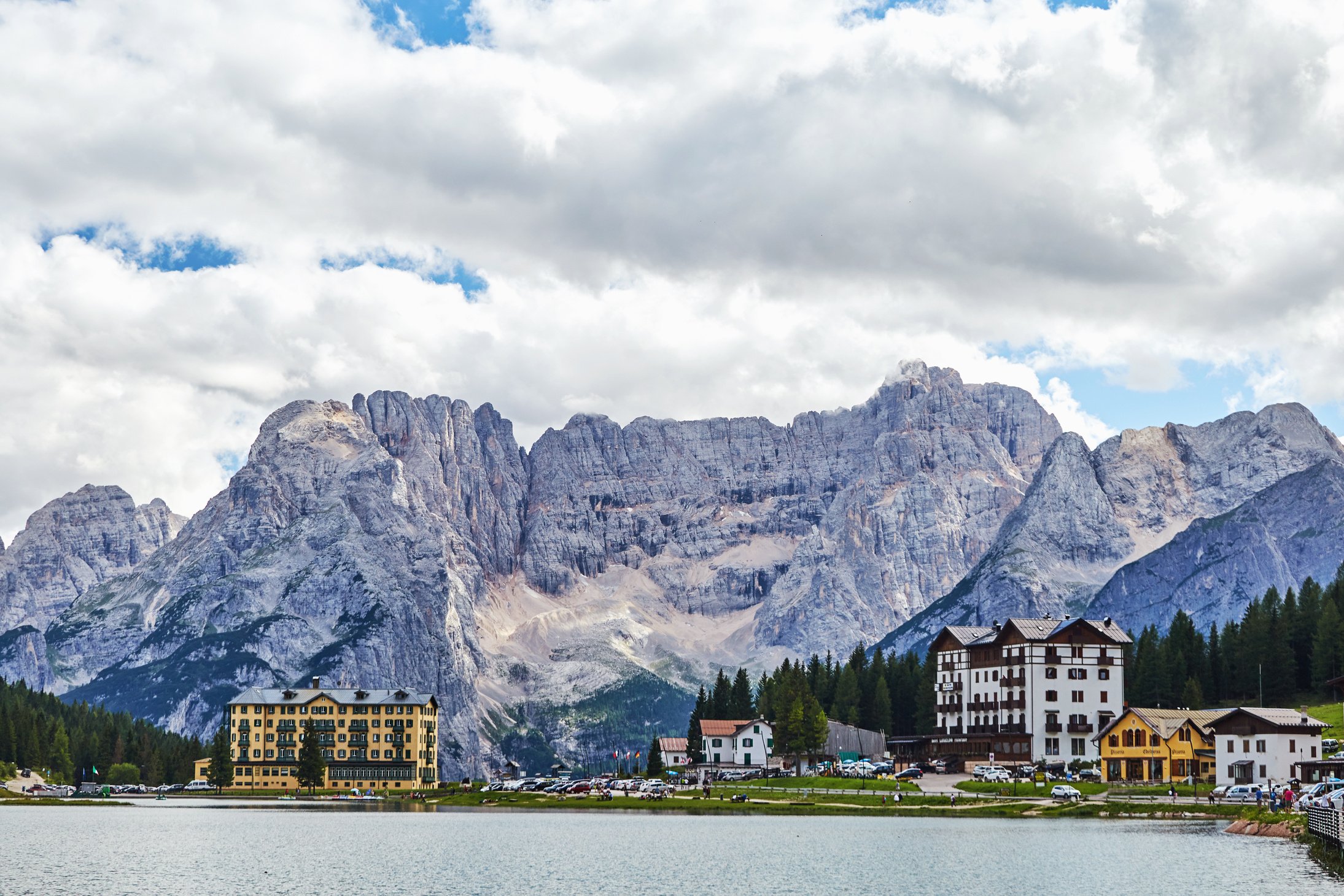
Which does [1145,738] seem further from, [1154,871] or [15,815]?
[15,815]

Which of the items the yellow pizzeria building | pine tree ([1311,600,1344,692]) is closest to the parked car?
the yellow pizzeria building

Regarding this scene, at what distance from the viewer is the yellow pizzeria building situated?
6560 inches

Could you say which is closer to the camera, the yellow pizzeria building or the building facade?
the building facade

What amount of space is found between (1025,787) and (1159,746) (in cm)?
1861

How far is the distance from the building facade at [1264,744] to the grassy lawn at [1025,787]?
12.2 metres

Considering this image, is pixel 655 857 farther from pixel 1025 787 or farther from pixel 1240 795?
pixel 1025 787

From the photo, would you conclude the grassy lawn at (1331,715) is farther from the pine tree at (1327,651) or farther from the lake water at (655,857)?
the lake water at (655,857)

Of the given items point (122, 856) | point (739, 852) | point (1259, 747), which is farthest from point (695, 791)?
point (122, 856)

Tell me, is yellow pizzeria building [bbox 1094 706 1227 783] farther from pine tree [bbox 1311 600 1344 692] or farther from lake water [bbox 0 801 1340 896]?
lake water [bbox 0 801 1340 896]

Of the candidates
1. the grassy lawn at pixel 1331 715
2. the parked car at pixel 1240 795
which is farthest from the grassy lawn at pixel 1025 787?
the grassy lawn at pixel 1331 715

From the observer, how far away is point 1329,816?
9219cm

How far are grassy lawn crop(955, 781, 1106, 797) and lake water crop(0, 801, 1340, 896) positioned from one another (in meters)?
18.6

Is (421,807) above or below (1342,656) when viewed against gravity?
below

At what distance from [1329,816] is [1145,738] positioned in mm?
80196
